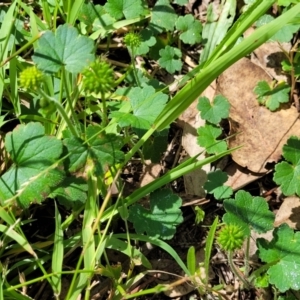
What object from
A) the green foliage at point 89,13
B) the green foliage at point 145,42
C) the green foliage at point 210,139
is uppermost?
the green foliage at point 89,13

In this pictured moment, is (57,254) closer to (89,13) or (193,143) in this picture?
(193,143)

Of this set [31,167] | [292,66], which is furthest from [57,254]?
[292,66]

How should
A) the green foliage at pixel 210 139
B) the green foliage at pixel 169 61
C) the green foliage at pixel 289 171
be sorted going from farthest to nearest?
the green foliage at pixel 169 61
the green foliage at pixel 210 139
the green foliage at pixel 289 171

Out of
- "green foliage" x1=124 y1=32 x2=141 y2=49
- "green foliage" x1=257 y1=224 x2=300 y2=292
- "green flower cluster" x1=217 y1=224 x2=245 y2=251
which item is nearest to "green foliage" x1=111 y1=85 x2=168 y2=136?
"green foliage" x1=124 y1=32 x2=141 y2=49

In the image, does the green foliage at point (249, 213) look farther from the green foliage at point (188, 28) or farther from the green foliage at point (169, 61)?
the green foliage at point (188, 28)

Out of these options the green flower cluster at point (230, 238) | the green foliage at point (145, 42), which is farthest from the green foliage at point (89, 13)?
the green flower cluster at point (230, 238)
